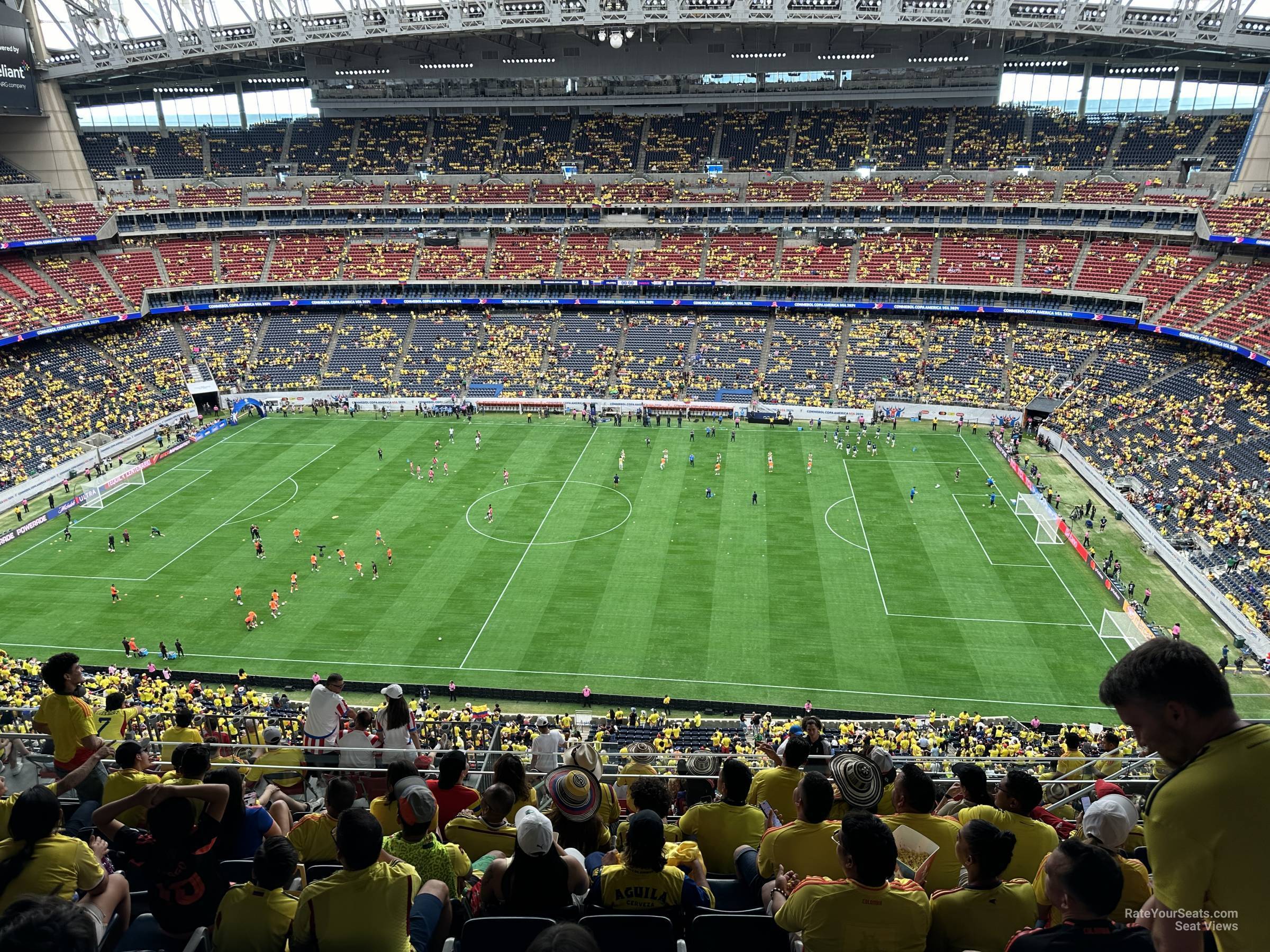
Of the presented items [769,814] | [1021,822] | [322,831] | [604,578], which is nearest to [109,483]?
[604,578]

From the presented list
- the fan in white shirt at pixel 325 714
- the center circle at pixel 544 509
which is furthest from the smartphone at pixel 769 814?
the center circle at pixel 544 509

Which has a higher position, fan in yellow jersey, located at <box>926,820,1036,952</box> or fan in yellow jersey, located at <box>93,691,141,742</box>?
fan in yellow jersey, located at <box>926,820,1036,952</box>

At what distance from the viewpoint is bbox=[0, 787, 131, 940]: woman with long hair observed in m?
5.68

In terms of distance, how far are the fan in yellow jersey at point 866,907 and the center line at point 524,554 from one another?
28886mm

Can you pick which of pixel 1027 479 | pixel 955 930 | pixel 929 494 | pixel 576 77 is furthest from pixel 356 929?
pixel 576 77

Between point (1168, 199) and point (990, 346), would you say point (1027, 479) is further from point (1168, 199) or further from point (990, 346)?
point (1168, 199)

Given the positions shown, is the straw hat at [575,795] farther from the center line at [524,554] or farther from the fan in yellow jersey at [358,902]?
the center line at [524,554]

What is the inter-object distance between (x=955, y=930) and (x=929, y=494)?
46.2 metres

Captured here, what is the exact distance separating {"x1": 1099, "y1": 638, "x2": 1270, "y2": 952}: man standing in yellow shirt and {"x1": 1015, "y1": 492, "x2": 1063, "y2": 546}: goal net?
43.2 metres

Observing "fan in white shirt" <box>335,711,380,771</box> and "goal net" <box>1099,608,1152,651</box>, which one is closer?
"fan in white shirt" <box>335,711,380,771</box>

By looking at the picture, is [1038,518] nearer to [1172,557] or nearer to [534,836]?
[1172,557]

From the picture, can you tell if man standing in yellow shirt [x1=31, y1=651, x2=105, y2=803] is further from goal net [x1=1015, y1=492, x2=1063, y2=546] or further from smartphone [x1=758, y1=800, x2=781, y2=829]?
goal net [x1=1015, y1=492, x2=1063, y2=546]

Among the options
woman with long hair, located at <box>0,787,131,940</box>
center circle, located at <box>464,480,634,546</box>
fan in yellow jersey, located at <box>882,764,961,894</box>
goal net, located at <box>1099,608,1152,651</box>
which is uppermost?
woman with long hair, located at <box>0,787,131,940</box>

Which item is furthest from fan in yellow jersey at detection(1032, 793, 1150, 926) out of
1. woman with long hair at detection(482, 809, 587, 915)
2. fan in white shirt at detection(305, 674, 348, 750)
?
fan in white shirt at detection(305, 674, 348, 750)
